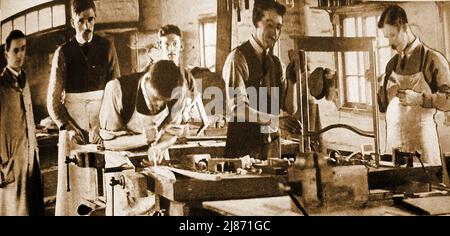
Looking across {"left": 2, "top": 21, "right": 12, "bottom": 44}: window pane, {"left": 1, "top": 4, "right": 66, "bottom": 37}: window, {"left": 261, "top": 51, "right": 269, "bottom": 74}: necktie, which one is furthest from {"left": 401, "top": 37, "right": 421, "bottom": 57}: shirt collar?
{"left": 2, "top": 21, "right": 12, "bottom": 44}: window pane

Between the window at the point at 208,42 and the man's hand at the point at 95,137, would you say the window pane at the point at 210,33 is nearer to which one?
the window at the point at 208,42

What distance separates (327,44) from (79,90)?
1661 millimetres

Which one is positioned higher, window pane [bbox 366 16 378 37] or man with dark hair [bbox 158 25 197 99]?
window pane [bbox 366 16 378 37]

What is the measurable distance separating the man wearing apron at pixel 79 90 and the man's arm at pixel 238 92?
73 centimetres

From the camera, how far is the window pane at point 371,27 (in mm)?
3312

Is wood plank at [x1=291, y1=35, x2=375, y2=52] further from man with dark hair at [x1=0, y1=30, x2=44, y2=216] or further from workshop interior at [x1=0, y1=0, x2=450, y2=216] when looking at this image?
man with dark hair at [x1=0, y1=30, x2=44, y2=216]

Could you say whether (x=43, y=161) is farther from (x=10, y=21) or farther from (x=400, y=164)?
(x=400, y=164)

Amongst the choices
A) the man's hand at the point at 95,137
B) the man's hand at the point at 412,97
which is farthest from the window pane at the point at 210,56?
the man's hand at the point at 412,97

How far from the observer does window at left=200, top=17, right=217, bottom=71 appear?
318 centimetres

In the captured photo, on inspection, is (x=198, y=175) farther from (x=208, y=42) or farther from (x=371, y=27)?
(x=371, y=27)

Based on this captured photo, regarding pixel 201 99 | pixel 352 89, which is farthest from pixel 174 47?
pixel 352 89

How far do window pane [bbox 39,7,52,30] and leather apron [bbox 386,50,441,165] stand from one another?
7.70 feet

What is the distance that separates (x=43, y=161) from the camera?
10.3 ft
